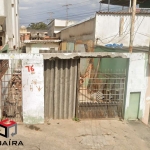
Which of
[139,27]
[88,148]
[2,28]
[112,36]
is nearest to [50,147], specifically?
[88,148]

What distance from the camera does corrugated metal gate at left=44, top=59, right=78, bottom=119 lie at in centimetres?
573

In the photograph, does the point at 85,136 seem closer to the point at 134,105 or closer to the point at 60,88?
the point at 60,88

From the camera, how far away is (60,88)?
19.2 ft

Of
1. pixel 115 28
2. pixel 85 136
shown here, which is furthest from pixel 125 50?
pixel 85 136

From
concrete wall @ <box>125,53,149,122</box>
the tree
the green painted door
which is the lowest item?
the green painted door

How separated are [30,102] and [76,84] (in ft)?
5.12

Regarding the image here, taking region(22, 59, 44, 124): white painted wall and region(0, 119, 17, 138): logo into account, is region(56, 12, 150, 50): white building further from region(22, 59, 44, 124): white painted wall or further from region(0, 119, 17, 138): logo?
region(0, 119, 17, 138): logo

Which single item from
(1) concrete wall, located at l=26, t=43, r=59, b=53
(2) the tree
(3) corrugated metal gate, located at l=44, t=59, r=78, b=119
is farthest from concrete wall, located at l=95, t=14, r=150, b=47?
(2) the tree

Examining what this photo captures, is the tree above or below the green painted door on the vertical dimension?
above

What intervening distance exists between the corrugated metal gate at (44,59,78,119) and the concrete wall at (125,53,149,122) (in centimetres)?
177

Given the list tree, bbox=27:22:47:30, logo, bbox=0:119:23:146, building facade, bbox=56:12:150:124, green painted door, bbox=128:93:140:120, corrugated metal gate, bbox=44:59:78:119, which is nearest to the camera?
logo, bbox=0:119:23:146

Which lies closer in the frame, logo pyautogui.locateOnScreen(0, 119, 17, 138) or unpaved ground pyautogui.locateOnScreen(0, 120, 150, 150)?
unpaved ground pyautogui.locateOnScreen(0, 120, 150, 150)

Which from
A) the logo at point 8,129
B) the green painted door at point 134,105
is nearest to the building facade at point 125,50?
the green painted door at point 134,105

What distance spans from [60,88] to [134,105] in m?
2.59
